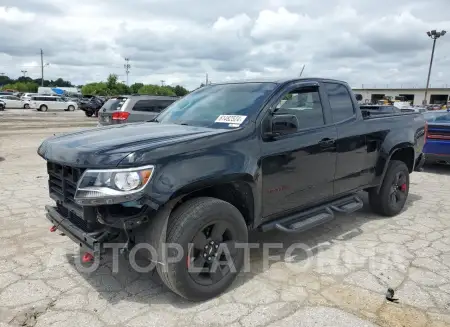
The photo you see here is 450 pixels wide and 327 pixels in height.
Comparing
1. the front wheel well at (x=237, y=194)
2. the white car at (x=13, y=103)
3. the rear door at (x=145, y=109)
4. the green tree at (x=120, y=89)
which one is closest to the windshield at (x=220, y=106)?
the front wheel well at (x=237, y=194)

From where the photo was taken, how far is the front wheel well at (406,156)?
5.55m

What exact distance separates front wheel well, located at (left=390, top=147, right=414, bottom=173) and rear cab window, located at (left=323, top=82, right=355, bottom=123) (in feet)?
4.32

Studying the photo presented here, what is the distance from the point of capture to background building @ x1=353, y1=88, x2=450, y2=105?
3829 inches

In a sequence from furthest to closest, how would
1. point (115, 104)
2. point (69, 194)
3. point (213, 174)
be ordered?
point (115, 104)
point (69, 194)
point (213, 174)

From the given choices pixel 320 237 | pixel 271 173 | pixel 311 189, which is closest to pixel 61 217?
pixel 271 173

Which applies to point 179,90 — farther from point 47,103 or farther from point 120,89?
point 47,103

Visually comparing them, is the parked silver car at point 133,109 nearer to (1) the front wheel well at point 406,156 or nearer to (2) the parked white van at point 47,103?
(1) the front wheel well at point 406,156

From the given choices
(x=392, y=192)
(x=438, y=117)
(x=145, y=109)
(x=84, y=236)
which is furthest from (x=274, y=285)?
(x=145, y=109)

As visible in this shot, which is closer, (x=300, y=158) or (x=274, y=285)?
(x=274, y=285)

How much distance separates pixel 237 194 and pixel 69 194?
4.63 ft

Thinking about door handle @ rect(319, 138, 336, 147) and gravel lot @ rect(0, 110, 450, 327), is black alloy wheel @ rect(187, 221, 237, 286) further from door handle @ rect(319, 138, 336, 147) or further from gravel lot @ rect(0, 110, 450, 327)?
door handle @ rect(319, 138, 336, 147)

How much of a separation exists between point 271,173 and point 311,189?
712mm

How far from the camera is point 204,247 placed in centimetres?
314

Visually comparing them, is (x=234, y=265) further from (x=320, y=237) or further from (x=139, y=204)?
(x=320, y=237)
